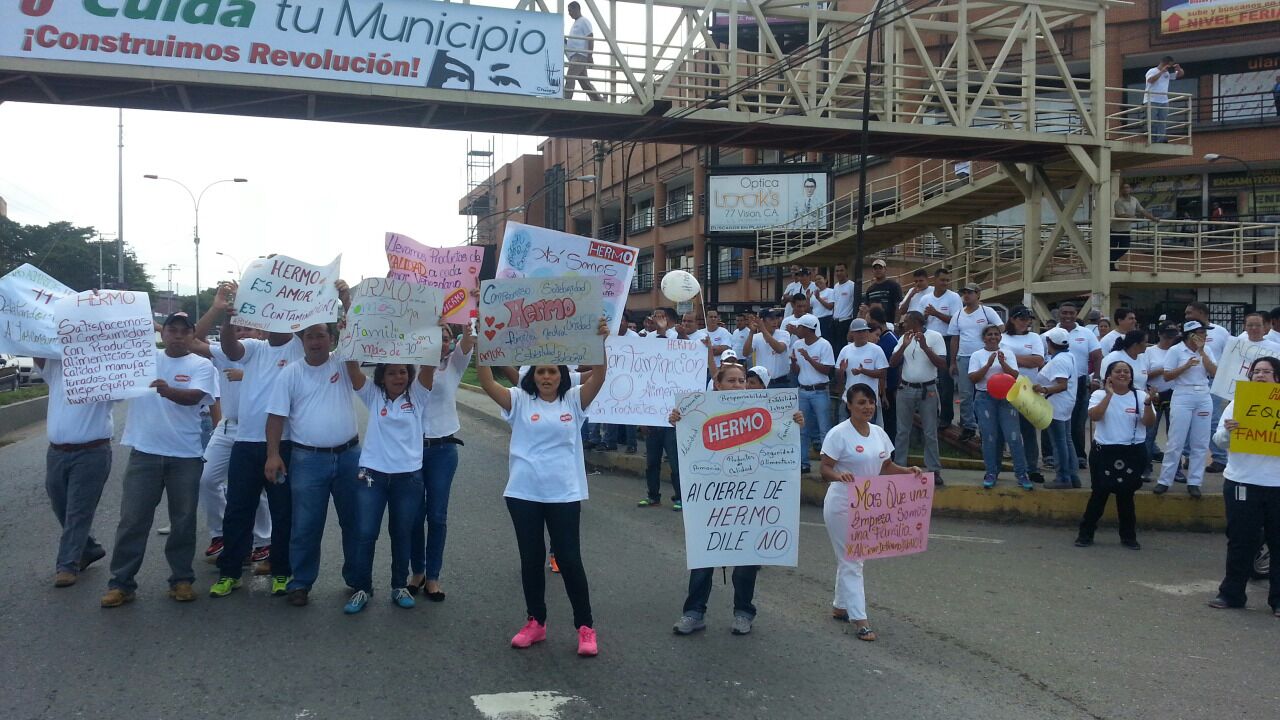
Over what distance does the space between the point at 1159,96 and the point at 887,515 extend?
16.4 meters

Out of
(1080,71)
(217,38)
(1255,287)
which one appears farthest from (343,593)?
(1080,71)

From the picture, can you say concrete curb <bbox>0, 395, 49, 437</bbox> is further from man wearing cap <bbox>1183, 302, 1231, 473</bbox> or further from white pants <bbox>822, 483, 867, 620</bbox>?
man wearing cap <bbox>1183, 302, 1231, 473</bbox>

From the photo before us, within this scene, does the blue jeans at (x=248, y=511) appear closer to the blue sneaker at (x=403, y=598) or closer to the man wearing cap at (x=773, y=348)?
the blue sneaker at (x=403, y=598)

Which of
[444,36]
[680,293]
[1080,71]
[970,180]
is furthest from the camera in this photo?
[1080,71]

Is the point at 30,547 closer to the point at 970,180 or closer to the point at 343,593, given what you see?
the point at 343,593

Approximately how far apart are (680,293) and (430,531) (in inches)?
268

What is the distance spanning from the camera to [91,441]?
21.7ft

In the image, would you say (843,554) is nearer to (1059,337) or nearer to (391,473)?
(391,473)

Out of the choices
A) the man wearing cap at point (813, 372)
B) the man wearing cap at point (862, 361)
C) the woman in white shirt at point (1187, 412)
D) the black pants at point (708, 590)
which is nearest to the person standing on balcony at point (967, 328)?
the man wearing cap at point (862, 361)

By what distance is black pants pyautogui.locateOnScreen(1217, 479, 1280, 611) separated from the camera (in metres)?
6.64

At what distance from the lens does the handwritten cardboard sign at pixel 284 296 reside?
6.08m

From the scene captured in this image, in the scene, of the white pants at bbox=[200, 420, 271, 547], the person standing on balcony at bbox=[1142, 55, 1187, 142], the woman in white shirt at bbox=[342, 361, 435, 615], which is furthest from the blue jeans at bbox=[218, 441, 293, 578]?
the person standing on balcony at bbox=[1142, 55, 1187, 142]

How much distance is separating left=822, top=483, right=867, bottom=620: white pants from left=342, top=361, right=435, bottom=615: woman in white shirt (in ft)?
8.63

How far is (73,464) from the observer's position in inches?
259
